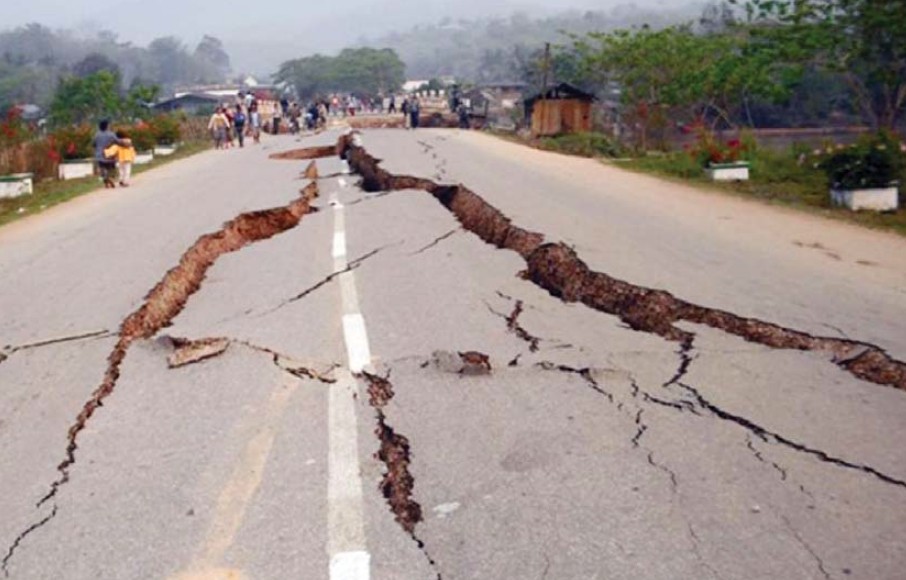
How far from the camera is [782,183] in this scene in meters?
17.6

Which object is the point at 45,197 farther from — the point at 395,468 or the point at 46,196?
the point at 395,468

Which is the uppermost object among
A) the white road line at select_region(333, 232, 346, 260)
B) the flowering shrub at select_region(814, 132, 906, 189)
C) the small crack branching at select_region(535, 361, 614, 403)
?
the flowering shrub at select_region(814, 132, 906, 189)

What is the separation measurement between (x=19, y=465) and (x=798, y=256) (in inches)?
315

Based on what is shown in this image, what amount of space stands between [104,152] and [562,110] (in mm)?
23254

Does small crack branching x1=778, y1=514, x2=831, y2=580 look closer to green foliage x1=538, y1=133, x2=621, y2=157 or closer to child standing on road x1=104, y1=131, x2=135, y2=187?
child standing on road x1=104, y1=131, x2=135, y2=187

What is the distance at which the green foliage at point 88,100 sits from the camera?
4312 cm

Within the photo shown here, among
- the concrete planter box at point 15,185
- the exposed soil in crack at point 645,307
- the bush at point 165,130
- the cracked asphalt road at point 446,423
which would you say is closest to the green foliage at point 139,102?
the bush at point 165,130

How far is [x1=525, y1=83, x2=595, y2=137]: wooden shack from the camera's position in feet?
129

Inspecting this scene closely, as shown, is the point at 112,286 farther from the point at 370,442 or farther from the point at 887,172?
the point at 887,172

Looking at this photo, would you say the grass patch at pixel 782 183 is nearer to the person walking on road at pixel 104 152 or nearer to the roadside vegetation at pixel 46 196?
the roadside vegetation at pixel 46 196

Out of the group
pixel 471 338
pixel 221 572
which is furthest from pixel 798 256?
pixel 221 572

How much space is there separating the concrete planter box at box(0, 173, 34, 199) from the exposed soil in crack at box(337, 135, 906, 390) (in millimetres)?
10646

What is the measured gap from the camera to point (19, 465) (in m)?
4.62

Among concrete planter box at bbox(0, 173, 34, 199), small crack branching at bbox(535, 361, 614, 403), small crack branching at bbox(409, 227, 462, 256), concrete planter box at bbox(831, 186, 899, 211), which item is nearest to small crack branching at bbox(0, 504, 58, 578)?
small crack branching at bbox(535, 361, 614, 403)
